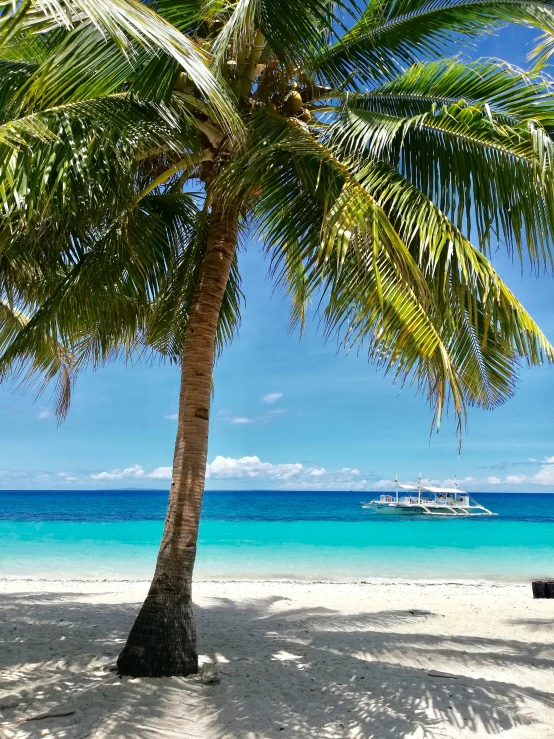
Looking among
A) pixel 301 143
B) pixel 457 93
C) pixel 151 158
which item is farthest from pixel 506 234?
pixel 151 158

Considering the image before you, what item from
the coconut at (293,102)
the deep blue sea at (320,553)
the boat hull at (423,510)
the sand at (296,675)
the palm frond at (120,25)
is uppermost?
the coconut at (293,102)

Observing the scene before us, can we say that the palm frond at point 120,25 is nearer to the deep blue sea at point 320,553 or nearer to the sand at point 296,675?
the sand at point 296,675

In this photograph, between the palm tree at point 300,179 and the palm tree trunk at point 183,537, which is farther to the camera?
the palm tree trunk at point 183,537

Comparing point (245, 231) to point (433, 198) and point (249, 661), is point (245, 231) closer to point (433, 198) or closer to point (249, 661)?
point (433, 198)

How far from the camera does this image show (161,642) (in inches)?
183

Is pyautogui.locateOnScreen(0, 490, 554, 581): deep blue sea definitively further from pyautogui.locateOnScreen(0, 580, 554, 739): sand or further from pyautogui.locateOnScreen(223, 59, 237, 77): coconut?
pyautogui.locateOnScreen(223, 59, 237, 77): coconut

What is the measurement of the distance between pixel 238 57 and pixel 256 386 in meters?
86.2

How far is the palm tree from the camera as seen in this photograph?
398 cm

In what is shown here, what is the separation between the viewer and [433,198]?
16.4 ft

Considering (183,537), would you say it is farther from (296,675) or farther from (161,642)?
(296,675)

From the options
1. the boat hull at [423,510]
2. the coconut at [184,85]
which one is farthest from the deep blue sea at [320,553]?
the coconut at [184,85]

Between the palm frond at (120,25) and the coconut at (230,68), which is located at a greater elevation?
the coconut at (230,68)

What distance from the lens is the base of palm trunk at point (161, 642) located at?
181 inches

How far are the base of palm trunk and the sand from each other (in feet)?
0.41
